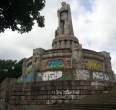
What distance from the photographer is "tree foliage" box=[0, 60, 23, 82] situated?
175ft

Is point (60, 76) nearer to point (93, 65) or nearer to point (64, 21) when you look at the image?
point (93, 65)

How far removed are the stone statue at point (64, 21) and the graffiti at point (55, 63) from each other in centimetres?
962

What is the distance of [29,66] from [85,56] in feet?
26.0

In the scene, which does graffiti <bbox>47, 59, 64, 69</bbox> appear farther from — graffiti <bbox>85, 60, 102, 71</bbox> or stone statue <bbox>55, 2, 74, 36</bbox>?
Answer: stone statue <bbox>55, 2, 74, 36</bbox>

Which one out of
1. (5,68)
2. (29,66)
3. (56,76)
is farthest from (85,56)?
(5,68)

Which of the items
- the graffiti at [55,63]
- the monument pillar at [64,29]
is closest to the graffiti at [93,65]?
the graffiti at [55,63]

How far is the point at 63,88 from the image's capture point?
2083 cm

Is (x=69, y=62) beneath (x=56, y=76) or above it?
above

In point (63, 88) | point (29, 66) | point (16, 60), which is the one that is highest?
point (16, 60)

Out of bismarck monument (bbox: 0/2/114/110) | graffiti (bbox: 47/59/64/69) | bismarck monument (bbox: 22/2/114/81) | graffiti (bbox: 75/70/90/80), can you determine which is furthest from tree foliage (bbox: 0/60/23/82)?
graffiti (bbox: 75/70/90/80)

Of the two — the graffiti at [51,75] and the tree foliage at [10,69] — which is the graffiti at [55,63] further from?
the tree foliage at [10,69]

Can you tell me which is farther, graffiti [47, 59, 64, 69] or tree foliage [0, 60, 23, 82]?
tree foliage [0, 60, 23, 82]

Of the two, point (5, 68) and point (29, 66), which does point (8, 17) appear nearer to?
point (29, 66)

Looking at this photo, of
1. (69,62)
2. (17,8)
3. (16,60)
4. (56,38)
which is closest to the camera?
(17,8)
